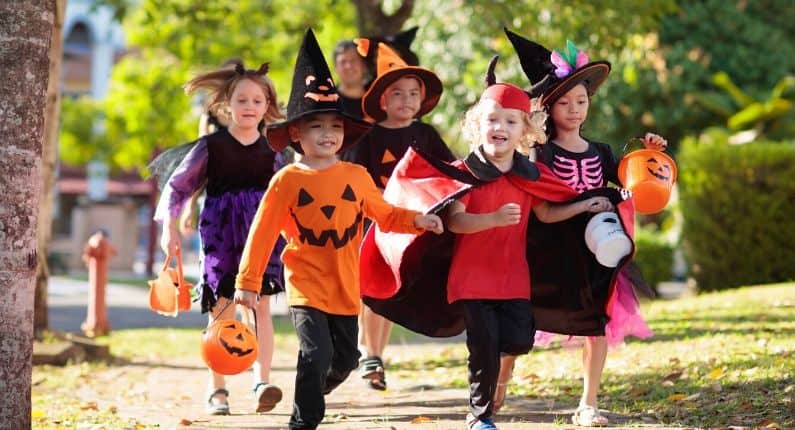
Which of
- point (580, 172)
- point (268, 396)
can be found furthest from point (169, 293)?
point (580, 172)

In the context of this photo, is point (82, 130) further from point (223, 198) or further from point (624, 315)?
point (624, 315)

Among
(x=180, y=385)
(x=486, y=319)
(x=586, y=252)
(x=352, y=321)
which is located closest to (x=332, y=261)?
(x=352, y=321)

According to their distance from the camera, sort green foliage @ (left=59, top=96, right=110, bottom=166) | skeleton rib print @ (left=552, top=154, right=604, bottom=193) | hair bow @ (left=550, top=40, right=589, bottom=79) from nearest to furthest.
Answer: skeleton rib print @ (left=552, top=154, right=604, bottom=193) → hair bow @ (left=550, top=40, right=589, bottom=79) → green foliage @ (left=59, top=96, right=110, bottom=166)

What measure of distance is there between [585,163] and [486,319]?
111cm

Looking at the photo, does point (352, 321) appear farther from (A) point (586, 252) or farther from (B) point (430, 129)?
(B) point (430, 129)

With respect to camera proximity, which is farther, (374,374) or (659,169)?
(374,374)

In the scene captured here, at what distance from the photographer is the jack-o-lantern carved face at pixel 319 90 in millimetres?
5887

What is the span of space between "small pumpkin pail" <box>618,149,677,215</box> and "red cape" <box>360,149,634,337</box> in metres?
0.14

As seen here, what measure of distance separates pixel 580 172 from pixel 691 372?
2127mm

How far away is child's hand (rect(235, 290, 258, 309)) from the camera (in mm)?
5617

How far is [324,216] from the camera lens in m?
5.75

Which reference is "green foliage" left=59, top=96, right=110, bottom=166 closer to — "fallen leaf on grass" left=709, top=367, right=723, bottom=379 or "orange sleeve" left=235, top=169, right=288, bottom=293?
"fallen leaf on grass" left=709, top=367, right=723, bottom=379

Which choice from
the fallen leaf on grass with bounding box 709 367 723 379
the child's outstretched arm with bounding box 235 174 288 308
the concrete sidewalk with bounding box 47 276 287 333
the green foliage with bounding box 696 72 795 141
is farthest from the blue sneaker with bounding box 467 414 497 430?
the green foliage with bounding box 696 72 795 141

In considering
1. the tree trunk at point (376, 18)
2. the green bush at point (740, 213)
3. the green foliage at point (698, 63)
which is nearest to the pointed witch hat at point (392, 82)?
the tree trunk at point (376, 18)
